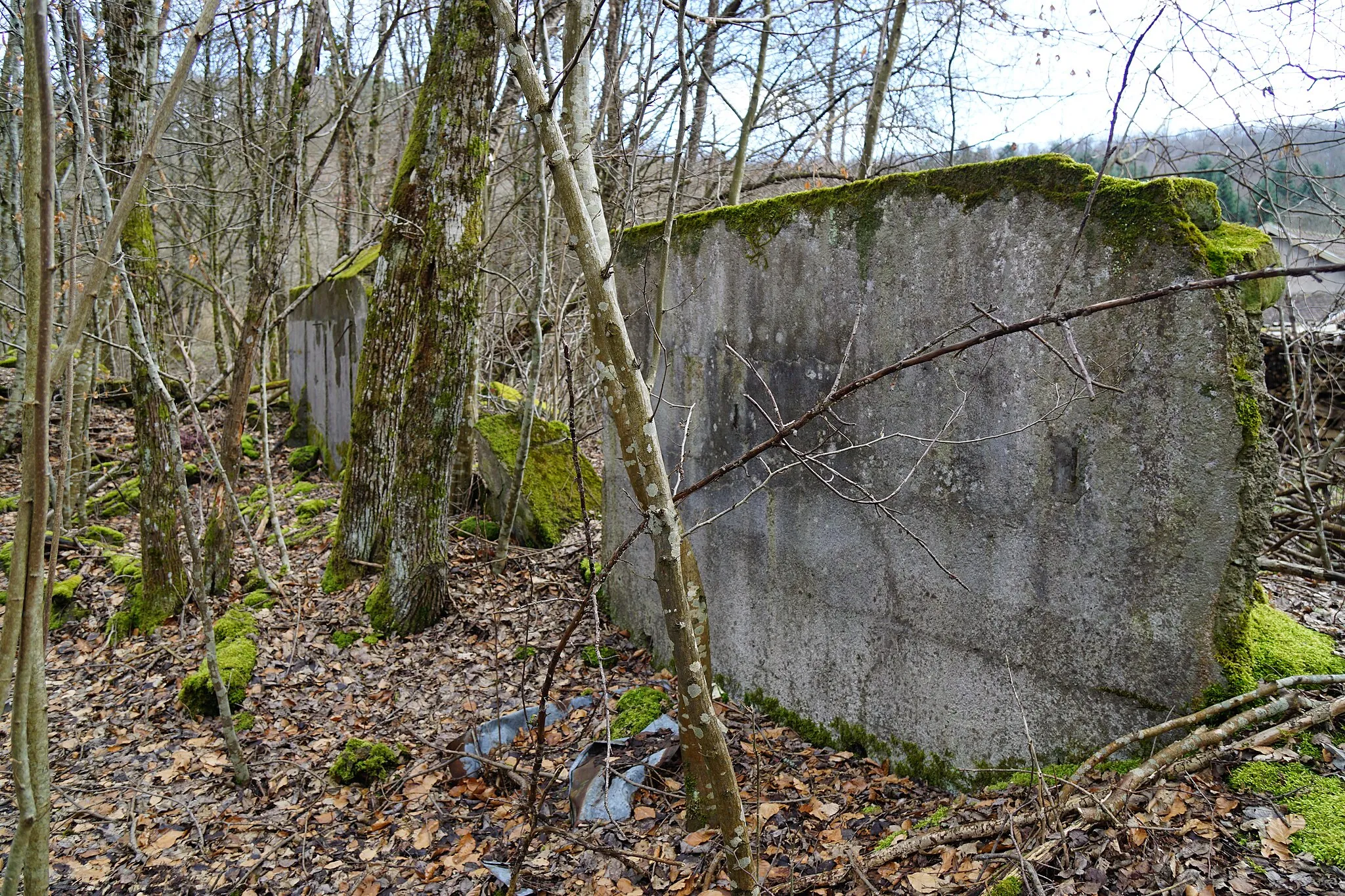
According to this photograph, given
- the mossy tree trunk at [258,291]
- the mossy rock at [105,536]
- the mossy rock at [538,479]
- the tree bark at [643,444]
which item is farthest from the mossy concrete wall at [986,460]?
the mossy rock at [105,536]

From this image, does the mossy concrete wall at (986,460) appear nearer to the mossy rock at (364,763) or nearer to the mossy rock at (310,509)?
the mossy rock at (364,763)

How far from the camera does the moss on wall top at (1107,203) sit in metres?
2.62

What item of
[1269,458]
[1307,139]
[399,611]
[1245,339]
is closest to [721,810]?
[1269,458]

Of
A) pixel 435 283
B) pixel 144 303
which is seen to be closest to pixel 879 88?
pixel 435 283

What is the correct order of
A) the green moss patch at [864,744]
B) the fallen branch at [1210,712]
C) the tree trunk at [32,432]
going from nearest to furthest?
the tree trunk at [32,432] < the fallen branch at [1210,712] < the green moss patch at [864,744]

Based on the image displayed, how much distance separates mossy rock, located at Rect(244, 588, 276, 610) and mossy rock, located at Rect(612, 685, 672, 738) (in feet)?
10.4

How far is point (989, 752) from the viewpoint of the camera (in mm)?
3193

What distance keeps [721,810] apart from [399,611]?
3874mm

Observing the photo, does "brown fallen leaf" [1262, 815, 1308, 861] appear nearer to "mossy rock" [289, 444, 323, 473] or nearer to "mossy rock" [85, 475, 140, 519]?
"mossy rock" [85, 475, 140, 519]

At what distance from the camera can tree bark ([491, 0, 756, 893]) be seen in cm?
227

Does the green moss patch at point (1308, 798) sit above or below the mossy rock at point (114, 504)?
above

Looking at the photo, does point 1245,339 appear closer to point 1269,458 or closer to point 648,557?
point 1269,458

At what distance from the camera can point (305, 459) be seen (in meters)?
10.4

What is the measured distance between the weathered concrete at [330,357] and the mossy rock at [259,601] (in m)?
3.11
